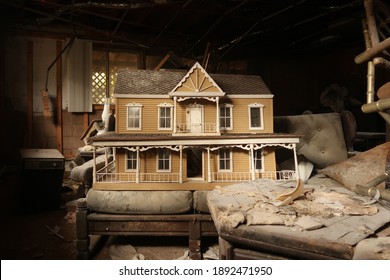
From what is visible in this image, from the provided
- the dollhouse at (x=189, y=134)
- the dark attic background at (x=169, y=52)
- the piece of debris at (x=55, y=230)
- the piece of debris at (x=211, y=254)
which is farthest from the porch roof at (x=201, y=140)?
the dark attic background at (x=169, y=52)

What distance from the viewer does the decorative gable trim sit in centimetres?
291

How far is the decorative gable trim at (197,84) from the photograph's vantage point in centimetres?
291

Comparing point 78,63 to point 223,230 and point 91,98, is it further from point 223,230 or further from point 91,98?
point 223,230

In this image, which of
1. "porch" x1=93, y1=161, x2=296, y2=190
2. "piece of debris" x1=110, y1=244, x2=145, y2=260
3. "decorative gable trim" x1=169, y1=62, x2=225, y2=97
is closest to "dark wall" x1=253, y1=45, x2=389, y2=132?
"decorative gable trim" x1=169, y1=62, x2=225, y2=97

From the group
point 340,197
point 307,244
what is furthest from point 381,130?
point 307,244

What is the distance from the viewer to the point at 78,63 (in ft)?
17.6

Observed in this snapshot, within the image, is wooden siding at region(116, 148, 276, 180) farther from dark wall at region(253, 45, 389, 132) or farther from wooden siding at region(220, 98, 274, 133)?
dark wall at region(253, 45, 389, 132)

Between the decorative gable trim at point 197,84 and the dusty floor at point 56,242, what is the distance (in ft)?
5.92

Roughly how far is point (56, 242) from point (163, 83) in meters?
2.36

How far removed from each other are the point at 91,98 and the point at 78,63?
770 mm

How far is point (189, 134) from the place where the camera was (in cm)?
283

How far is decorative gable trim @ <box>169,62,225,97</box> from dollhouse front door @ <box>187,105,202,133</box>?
217 mm

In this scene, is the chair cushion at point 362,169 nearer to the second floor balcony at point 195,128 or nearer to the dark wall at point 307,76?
the second floor balcony at point 195,128
